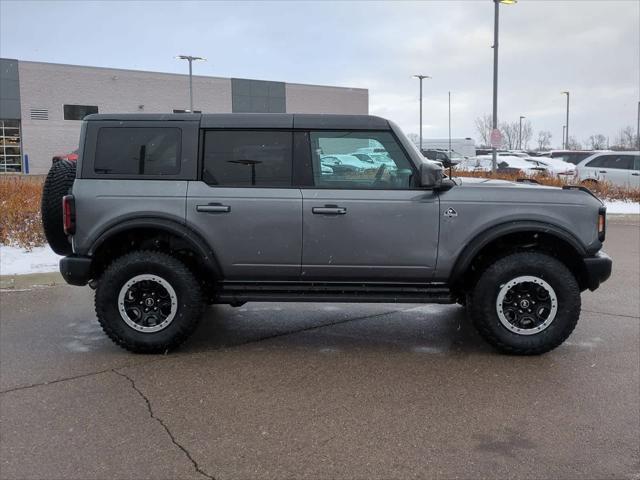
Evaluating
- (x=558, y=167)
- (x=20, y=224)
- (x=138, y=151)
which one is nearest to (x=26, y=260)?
(x=20, y=224)

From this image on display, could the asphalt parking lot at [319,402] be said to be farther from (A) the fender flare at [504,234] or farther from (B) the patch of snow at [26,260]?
(B) the patch of snow at [26,260]

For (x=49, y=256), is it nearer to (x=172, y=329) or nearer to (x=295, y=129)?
(x=172, y=329)

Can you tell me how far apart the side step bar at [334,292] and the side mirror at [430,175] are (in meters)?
0.86

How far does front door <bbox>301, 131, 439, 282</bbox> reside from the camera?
4.96 metres

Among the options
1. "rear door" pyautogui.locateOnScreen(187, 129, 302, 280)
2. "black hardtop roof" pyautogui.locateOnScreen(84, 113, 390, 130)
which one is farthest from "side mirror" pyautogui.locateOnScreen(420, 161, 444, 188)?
"rear door" pyautogui.locateOnScreen(187, 129, 302, 280)

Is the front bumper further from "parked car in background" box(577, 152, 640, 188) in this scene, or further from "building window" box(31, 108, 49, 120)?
"building window" box(31, 108, 49, 120)

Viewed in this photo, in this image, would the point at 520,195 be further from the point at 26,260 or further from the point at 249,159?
the point at 26,260

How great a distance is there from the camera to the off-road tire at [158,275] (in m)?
5.03

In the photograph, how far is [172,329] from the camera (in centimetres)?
507

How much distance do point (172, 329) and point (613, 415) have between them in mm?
3280

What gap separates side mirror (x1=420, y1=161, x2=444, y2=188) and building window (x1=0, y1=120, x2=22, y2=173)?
44.9 meters

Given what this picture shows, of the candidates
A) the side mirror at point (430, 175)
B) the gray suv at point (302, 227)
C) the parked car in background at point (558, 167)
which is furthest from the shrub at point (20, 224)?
the parked car in background at point (558, 167)

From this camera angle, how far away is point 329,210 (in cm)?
495

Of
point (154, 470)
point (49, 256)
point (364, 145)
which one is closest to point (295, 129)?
point (364, 145)
